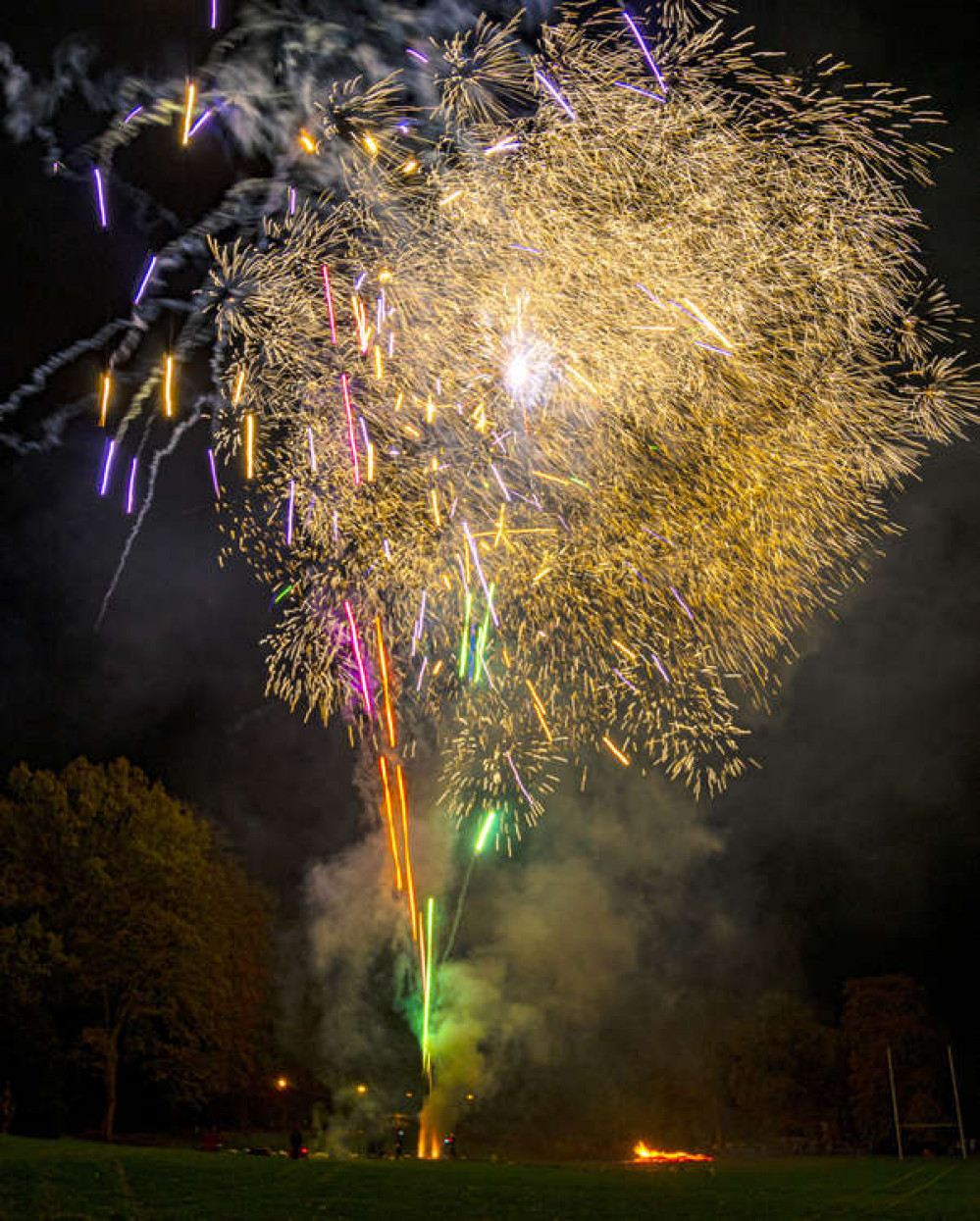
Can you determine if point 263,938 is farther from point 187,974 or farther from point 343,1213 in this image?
point 343,1213

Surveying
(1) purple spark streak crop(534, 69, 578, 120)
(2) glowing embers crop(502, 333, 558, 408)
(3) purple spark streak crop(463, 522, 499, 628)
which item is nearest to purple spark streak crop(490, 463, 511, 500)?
(3) purple spark streak crop(463, 522, 499, 628)

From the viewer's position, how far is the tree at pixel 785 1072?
52500 millimetres

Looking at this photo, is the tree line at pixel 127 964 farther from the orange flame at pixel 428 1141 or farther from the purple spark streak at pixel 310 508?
the purple spark streak at pixel 310 508

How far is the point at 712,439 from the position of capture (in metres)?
13.1

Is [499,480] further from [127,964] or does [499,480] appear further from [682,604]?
[127,964]

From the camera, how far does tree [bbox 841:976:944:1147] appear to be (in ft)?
163

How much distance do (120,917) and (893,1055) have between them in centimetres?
3430

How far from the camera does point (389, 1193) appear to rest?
16.1m

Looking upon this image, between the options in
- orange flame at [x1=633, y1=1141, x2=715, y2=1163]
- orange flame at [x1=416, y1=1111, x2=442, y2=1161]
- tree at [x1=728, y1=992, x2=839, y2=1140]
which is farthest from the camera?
tree at [x1=728, y1=992, x2=839, y2=1140]

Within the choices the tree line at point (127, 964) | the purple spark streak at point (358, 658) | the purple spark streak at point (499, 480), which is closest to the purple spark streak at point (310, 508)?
the purple spark streak at point (358, 658)

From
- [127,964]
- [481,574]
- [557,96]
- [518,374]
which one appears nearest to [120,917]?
[127,964]

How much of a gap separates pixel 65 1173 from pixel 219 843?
22830 mm

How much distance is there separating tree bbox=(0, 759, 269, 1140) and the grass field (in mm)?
9325

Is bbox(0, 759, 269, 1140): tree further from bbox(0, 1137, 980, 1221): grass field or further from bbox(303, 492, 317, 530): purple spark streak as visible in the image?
bbox(303, 492, 317, 530): purple spark streak
